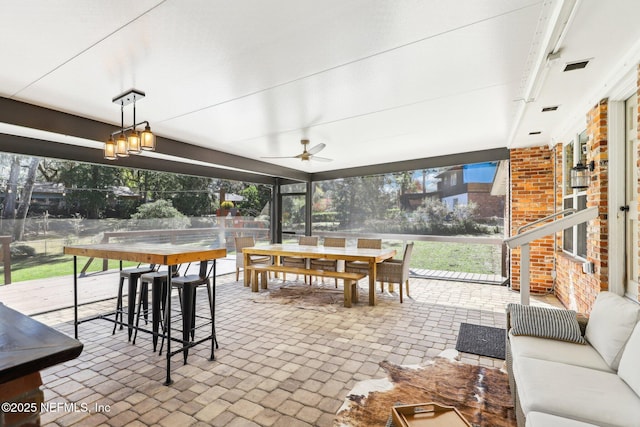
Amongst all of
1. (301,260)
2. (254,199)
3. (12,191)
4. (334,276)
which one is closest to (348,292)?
(334,276)

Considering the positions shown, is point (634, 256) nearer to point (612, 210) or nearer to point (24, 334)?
point (612, 210)

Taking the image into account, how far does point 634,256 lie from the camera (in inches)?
107

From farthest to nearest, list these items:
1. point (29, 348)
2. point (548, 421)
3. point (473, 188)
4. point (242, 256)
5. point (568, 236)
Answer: point (473, 188), point (242, 256), point (568, 236), point (548, 421), point (29, 348)

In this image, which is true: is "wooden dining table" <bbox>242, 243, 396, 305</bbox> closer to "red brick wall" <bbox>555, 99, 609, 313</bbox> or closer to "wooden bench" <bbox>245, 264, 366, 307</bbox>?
"wooden bench" <bbox>245, 264, 366, 307</bbox>

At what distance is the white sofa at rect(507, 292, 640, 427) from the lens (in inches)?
59.2

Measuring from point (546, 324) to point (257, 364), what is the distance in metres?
2.36

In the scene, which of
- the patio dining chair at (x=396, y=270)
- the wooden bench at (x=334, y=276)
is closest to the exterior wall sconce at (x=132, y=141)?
the wooden bench at (x=334, y=276)

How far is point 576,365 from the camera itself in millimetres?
1964

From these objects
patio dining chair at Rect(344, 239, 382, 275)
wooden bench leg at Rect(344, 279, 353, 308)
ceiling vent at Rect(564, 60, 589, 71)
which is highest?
ceiling vent at Rect(564, 60, 589, 71)

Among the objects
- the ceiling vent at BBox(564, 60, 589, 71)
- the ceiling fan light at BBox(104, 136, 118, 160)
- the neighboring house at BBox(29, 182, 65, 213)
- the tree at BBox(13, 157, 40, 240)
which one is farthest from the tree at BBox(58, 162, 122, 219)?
the ceiling vent at BBox(564, 60, 589, 71)

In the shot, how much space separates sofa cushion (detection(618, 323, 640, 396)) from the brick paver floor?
1.19 m

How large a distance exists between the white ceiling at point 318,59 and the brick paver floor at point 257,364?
2498 millimetres

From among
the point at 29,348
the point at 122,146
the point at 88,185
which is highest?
the point at 122,146

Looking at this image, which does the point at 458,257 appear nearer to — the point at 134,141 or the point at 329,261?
the point at 329,261
